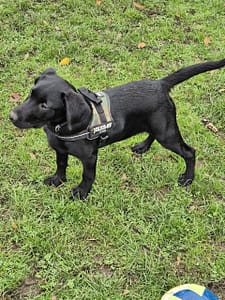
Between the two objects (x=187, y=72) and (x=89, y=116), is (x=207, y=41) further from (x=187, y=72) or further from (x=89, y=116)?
(x=89, y=116)

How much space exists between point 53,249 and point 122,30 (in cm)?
300

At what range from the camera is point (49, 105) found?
2830 millimetres

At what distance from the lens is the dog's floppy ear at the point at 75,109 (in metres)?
2.83

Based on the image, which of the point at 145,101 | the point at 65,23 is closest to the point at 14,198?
the point at 145,101

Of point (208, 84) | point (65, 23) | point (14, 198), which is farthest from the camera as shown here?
point (65, 23)

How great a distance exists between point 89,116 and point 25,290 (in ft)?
3.79

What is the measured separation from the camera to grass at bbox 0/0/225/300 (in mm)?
3127

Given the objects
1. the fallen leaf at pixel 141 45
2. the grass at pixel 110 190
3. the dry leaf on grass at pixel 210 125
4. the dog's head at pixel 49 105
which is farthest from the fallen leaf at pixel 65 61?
the dog's head at pixel 49 105

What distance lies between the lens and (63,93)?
111 inches

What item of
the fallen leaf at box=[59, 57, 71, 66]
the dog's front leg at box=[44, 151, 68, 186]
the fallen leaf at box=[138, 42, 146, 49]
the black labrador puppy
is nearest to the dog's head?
the black labrador puppy

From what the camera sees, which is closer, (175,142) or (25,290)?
(25,290)

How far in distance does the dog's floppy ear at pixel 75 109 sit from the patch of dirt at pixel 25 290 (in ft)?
3.28

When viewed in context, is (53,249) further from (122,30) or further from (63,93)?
(122,30)

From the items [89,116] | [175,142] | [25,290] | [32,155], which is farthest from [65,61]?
[25,290]
